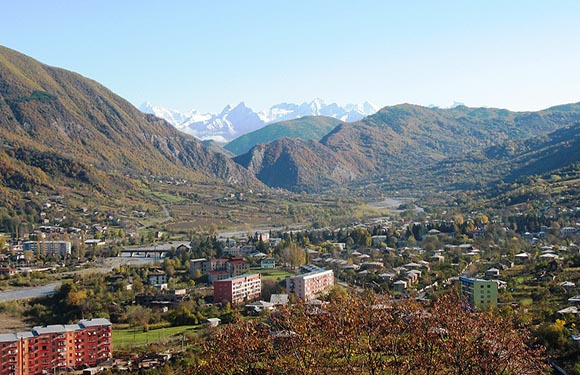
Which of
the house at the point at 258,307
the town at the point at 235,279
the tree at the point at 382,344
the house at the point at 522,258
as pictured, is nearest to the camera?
the tree at the point at 382,344

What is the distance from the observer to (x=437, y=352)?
479 inches

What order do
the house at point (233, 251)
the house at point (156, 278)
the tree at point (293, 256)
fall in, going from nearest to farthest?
the house at point (156, 278) < the tree at point (293, 256) < the house at point (233, 251)

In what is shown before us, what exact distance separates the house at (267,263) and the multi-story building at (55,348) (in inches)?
763

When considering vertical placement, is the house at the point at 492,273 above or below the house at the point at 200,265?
above

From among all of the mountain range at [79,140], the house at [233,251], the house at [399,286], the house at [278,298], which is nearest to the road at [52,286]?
the house at [233,251]

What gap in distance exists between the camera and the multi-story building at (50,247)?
52188 millimetres

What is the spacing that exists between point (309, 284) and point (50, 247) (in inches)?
1054

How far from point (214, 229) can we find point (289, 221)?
13.5m

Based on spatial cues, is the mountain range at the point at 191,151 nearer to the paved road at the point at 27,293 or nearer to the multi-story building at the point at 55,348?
the paved road at the point at 27,293

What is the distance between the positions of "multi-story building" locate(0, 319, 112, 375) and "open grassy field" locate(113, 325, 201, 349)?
1.54 metres

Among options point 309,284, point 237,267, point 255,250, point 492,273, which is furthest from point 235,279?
point 255,250

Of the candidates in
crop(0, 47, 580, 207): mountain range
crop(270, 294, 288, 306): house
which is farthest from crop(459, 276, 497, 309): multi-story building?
crop(0, 47, 580, 207): mountain range

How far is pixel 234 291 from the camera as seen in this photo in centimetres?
3416

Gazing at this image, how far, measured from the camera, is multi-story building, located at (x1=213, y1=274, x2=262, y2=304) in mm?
34000
